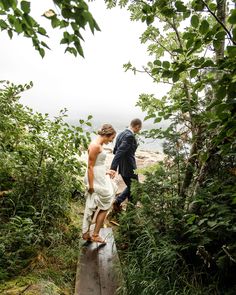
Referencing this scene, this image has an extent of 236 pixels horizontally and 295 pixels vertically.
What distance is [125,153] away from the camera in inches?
240

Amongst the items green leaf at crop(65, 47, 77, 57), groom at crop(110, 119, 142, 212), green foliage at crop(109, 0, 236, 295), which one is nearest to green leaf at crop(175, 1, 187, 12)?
green foliage at crop(109, 0, 236, 295)

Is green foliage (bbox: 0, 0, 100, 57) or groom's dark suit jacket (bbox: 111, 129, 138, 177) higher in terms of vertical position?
green foliage (bbox: 0, 0, 100, 57)

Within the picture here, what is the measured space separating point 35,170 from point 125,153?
6.99 ft

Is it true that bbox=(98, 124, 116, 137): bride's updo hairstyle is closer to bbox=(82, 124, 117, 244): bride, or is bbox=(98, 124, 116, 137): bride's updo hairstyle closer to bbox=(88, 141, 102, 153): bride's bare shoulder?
bbox=(82, 124, 117, 244): bride

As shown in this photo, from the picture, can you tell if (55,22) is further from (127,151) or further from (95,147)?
(127,151)

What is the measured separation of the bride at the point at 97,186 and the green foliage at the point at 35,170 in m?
0.29

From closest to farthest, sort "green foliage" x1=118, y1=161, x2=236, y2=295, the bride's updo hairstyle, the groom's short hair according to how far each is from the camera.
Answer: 1. "green foliage" x1=118, y1=161, x2=236, y2=295
2. the bride's updo hairstyle
3. the groom's short hair

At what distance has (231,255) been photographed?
9.21ft

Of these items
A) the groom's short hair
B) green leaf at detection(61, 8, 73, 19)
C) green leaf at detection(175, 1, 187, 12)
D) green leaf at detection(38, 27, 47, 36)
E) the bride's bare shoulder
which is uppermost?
green leaf at detection(175, 1, 187, 12)

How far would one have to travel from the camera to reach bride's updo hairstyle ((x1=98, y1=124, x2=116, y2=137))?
15.6ft

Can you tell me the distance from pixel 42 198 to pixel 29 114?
1.57 metres

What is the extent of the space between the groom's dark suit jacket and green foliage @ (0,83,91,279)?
111 centimetres

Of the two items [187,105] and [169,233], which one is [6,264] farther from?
[187,105]

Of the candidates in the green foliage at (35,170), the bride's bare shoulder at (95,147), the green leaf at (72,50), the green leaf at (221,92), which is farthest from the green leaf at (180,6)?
the bride's bare shoulder at (95,147)
